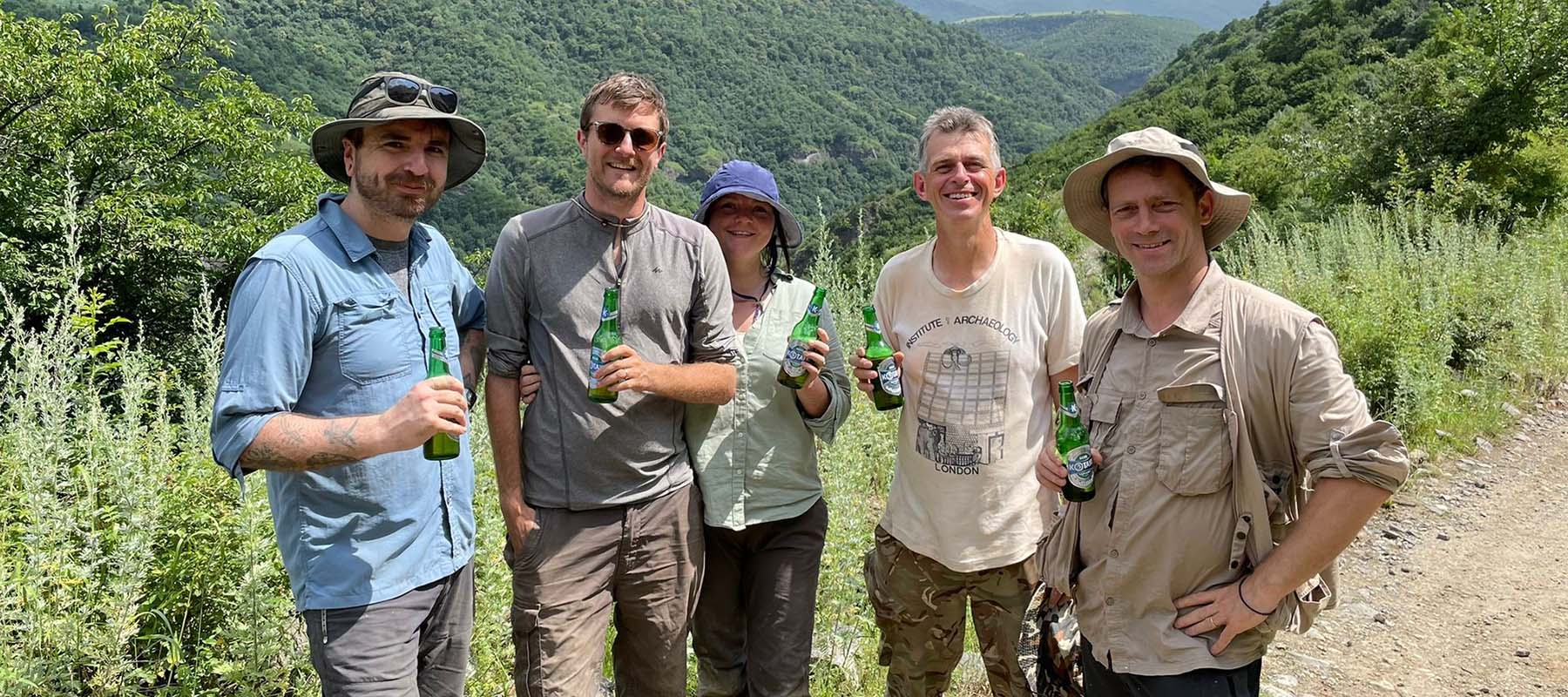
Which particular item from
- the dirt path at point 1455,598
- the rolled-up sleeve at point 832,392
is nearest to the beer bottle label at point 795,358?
the rolled-up sleeve at point 832,392

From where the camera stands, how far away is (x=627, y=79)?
9.29 feet

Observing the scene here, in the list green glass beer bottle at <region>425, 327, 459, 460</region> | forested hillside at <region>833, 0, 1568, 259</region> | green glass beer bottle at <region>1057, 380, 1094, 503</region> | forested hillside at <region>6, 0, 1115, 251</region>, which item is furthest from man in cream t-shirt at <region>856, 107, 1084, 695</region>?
forested hillside at <region>6, 0, 1115, 251</region>

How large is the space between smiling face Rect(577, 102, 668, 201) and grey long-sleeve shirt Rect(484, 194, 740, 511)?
13cm

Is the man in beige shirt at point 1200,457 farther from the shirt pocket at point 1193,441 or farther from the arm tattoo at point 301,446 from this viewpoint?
the arm tattoo at point 301,446

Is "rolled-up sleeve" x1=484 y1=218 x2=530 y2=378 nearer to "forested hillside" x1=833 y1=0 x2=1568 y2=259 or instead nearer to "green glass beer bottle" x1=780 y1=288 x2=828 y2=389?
"green glass beer bottle" x1=780 y1=288 x2=828 y2=389

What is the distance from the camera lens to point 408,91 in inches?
98.9

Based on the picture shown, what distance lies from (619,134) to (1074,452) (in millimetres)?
1689

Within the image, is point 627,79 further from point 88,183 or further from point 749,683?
point 88,183

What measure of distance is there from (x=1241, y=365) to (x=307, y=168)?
2421cm

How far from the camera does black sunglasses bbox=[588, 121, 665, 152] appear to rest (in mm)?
2754

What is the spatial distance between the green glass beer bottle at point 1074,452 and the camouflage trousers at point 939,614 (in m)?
0.53

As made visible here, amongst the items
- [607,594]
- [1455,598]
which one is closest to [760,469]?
[607,594]

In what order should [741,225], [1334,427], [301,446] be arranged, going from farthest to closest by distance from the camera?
[741,225] < [301,446] < [1334,427]

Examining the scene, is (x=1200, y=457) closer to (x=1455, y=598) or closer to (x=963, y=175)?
(x=963, y=175)
